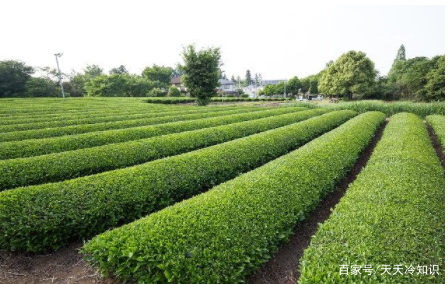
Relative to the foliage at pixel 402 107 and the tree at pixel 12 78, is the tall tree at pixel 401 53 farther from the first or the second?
the tree at pixel 12 78

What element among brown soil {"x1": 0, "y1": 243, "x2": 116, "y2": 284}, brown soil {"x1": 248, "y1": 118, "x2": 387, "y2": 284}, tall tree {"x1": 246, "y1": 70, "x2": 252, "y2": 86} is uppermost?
tall tree {"x1": 246, "y1": 70, "x2": 252, "y2": 86}

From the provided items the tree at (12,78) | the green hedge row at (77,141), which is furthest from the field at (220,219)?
the tree at (12,78)

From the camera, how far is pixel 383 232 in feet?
10.8

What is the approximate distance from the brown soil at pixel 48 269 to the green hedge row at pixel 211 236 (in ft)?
2.67

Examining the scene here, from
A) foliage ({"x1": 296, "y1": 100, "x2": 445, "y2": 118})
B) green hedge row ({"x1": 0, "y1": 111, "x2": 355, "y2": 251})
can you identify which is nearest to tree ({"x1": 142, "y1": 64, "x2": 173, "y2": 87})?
foliage ({"x1": 296, "y1": 100, "x2": 445, "y2": 118})

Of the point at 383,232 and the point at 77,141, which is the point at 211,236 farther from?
the point at 77,141

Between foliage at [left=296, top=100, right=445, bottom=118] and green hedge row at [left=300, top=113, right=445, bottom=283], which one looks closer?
green hedge row at [left=300, top=113, right=445, bottom=283]

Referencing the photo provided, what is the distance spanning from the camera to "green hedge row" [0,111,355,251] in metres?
4.14

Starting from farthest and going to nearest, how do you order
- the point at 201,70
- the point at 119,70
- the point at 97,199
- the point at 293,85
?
the point at 119,70, the point at 293,85, the point at 201,70, the point at 97,199

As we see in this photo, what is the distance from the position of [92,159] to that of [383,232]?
726 cm

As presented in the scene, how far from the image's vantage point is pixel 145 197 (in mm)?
5102

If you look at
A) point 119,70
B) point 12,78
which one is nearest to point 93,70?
point 119,70

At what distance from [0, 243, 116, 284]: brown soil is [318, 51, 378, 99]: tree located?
158 feet

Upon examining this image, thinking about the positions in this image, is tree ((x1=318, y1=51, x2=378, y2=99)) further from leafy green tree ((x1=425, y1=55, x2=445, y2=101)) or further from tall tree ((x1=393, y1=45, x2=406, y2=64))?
tall tree ((x1=393, y1=45, x2=406, y2=64))
